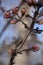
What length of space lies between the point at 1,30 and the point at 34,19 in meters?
0.41

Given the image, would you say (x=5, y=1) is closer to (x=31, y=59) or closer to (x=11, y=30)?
(x=11, y=30)

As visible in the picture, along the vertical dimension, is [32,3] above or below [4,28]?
below

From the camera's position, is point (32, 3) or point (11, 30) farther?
point (11, 30)

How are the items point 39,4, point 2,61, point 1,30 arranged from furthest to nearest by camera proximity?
point 2,61
point 1,30
point 39,4

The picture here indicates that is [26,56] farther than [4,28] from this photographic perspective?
Yes

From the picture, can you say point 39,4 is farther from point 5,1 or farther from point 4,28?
point 5,1

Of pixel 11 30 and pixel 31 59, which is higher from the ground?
pixel 11 30

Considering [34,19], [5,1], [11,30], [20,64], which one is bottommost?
[34,19]

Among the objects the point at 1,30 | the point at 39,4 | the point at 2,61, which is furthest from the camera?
the point at 2,61

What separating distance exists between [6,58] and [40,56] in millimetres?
210

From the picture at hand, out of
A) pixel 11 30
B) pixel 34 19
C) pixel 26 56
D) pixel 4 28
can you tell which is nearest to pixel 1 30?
pixel 4 28

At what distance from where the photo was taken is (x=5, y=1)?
90 cm

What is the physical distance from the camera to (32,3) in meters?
0.38

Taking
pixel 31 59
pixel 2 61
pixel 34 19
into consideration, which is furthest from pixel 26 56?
pixel 34 19
